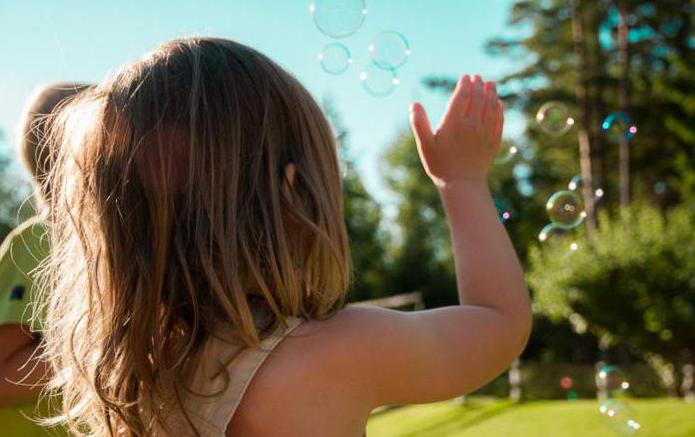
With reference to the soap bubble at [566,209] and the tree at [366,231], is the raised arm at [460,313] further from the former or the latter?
the tree at [366,231]

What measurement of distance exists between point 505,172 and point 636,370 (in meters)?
9.30

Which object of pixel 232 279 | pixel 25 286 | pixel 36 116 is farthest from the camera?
pixel 36 116

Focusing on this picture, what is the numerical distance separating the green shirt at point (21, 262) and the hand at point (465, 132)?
1055 millimetres

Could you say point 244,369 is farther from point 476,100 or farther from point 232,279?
point 476,100

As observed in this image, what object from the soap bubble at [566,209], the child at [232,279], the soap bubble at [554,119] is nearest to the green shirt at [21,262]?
the child at [232,279]

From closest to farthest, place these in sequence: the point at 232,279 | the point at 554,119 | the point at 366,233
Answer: the point at 232,279
the point at 554,119
the point at 366,233

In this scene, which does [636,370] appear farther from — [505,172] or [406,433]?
[406,433]

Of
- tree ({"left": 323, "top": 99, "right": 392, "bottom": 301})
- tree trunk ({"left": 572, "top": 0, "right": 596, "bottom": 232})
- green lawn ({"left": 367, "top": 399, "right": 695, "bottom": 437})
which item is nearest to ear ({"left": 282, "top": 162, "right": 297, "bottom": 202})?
green lawn ({"left": 367, "top": 399, "right": 695, "bottom": 437})

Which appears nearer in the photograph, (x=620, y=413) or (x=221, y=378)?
(x=221, y=378)

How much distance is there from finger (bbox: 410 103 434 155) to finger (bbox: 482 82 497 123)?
0.34 ft

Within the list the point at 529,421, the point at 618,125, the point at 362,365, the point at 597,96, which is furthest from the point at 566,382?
the point at 362,365

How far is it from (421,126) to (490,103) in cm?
13

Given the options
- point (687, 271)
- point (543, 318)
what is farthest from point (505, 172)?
point (687, 271)

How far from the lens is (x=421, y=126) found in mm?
1614
